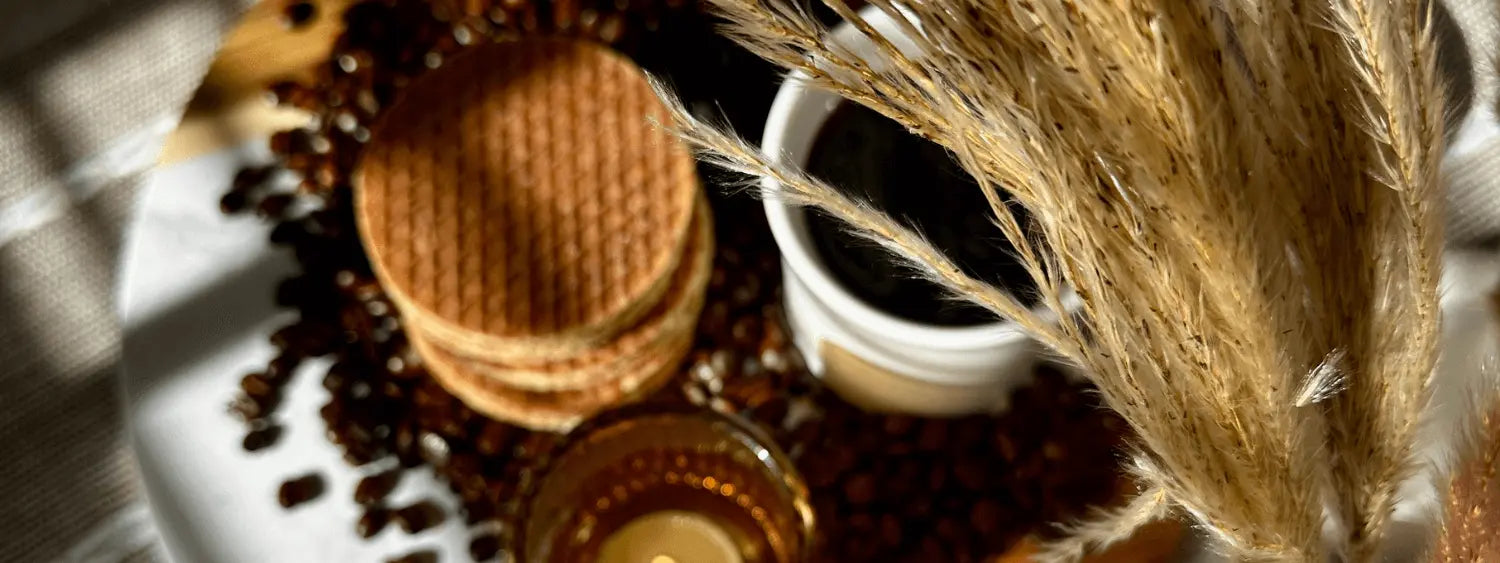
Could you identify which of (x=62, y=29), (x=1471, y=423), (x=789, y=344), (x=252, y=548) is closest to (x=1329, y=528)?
(x=1471, y=423)

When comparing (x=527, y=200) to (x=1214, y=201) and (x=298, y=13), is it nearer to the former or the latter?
(x=298, y=13)

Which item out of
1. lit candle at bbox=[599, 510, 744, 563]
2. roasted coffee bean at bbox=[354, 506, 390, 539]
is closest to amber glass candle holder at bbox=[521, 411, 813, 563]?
lit candle at bbox=[599, 510, 744, 563]

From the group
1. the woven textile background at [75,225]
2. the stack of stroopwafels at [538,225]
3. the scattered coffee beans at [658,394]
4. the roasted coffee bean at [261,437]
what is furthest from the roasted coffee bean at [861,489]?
the woven textile background at [75,225]

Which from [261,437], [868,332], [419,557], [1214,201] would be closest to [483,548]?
[419,557]

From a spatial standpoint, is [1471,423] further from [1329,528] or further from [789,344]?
[789,344]

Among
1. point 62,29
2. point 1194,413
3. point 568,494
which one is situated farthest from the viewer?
point 62,29

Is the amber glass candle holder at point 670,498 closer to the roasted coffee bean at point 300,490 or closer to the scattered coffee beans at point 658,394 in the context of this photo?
the scattered coffee beans at point 658,394
